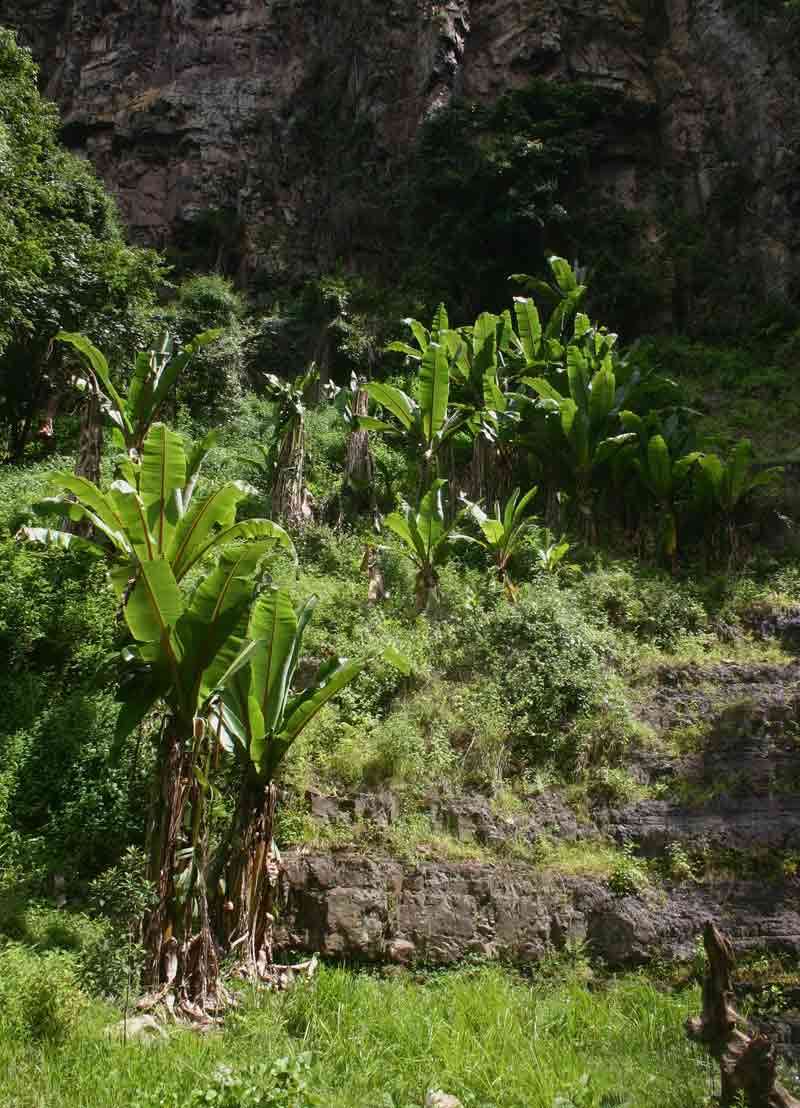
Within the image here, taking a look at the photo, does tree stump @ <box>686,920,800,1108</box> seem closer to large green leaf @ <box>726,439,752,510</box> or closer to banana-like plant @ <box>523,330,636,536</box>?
large green leaf @ <box>726,439,752,510</box>

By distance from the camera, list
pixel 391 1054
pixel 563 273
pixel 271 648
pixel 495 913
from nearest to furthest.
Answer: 1. pixel 391 1054
2. pixel 271 648
3. pixel 495 913
4. pixel 563 273

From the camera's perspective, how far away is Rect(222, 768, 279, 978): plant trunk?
5.50 m

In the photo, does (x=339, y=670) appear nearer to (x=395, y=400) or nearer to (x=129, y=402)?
(x=129, y=402)

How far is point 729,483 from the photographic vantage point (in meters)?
10.2

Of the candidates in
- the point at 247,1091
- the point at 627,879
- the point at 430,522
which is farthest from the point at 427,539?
the point at 247,1091

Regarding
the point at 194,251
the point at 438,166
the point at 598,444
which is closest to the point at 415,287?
the point at 438,166

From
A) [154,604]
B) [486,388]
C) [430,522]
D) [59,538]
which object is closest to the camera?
[154,604]

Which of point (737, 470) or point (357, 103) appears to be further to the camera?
point (357, 103)

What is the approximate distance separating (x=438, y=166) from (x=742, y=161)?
19.5 ft

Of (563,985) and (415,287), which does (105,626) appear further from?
(415,287)

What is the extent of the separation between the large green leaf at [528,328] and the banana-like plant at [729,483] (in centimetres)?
329

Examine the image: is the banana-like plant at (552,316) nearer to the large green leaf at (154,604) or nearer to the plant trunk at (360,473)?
the plant trunk at (360,473)

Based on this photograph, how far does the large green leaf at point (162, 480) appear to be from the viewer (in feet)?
20.8

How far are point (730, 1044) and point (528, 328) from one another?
9.98 metres
